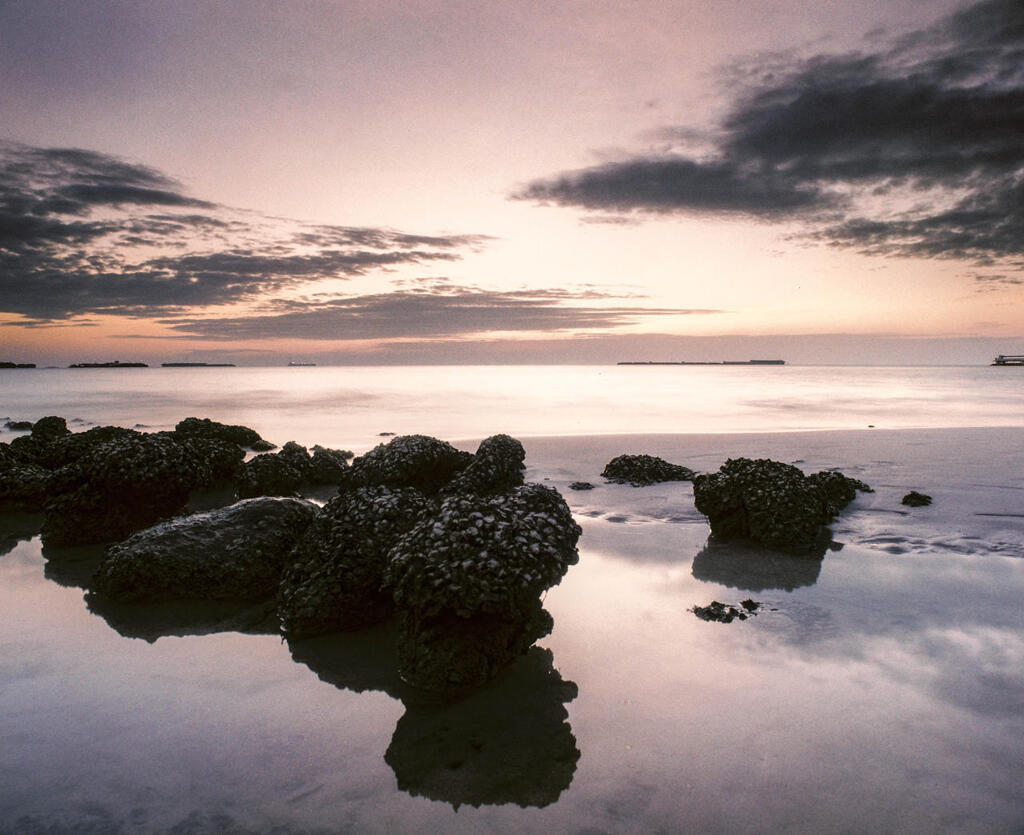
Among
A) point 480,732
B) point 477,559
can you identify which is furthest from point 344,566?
point 480,732

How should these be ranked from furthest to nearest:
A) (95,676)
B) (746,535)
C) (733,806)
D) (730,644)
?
(746,535) → (730,644) → (95,676) → (733,806)

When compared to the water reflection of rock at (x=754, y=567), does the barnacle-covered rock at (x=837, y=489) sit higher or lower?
higher

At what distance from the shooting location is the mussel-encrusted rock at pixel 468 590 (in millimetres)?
4457

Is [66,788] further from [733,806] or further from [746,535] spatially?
[746,535]

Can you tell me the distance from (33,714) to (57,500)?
5.14m

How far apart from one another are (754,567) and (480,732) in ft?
13.9

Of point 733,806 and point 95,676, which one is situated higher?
point 733,806

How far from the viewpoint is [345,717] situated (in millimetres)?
4145

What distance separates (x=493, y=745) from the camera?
3801 mm

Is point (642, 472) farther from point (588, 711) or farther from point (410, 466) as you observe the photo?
point (588, 711)

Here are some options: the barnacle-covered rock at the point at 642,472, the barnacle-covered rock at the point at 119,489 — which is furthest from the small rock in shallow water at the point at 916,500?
the barnacle-covered rock at the point at 119,489

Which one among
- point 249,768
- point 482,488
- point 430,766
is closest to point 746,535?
point 482,488

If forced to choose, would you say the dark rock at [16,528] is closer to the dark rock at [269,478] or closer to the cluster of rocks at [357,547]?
the cluster of rocks at [357,547]

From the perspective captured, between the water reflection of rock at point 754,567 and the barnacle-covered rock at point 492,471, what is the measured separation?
3.95 m
